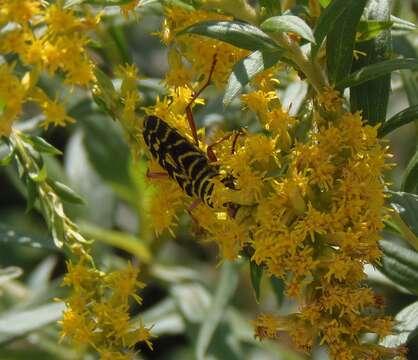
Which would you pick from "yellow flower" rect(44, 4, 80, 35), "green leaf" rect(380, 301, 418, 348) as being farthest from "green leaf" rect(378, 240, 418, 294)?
"yellow flower" rect(44, 4, 80, 35)

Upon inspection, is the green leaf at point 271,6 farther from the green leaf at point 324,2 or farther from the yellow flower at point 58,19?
the yellow flower at point 58,19

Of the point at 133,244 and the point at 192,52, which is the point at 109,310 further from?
the point at 133,244

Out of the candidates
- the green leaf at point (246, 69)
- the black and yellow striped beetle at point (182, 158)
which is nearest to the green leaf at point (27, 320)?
the black and yellow striped beetle at point (182, 158)

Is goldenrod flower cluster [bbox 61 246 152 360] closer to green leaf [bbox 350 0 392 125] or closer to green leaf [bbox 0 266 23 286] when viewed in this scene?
green leaf [bbox 0 266 23 286]

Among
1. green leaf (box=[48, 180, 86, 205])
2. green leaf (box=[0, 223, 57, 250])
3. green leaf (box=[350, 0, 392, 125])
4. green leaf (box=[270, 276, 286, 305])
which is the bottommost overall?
green leaf (box=[270, 276, 286, 305])

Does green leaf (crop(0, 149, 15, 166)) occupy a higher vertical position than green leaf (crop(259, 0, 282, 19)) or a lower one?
lower

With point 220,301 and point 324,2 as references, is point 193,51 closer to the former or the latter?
point 324,2

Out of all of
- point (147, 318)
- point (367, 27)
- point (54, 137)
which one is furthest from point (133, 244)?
point (367, 27)
